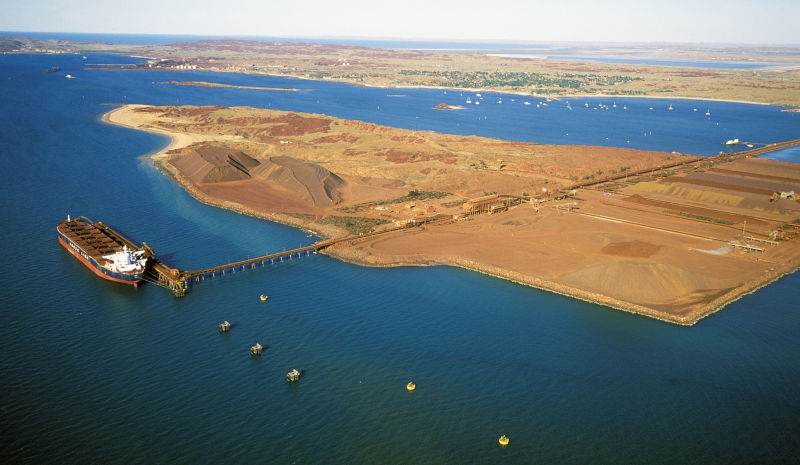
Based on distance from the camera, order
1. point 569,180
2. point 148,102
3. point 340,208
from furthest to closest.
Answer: point 148,102 → point 569,180 → point 340,208

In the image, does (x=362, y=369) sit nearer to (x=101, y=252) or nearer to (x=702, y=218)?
(x=101, y=252)

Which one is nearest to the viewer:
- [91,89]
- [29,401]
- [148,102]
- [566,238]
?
Result: [29,401]

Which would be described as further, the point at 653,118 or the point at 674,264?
the point at 653,118

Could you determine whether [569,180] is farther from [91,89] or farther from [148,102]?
[91,89]

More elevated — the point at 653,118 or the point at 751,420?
the point at 653,118

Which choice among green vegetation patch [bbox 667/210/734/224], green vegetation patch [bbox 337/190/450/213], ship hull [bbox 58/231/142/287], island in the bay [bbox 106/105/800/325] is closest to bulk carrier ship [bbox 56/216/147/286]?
ship hull [bbox 58/231/142/287]

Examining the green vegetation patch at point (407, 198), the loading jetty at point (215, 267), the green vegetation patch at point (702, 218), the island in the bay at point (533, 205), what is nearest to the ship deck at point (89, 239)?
the loading jetty at point (215, 267)

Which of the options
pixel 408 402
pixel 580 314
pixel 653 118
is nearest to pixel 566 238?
pixel 580 314
